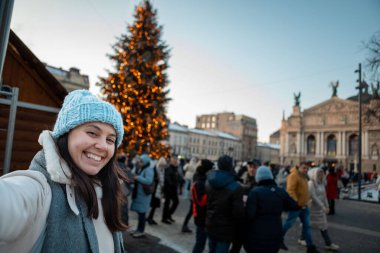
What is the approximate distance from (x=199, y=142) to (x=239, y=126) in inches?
842

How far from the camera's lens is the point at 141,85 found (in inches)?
550

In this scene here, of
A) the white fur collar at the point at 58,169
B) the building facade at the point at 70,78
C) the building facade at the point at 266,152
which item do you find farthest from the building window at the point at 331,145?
the white fur collar at the point at 58,169

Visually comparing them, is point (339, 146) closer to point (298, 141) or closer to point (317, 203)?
point (298, 141)

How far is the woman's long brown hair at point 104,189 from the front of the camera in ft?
4.34

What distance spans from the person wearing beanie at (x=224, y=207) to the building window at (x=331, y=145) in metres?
74.0

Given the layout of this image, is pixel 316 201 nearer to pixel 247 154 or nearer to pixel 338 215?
pixel 338 215

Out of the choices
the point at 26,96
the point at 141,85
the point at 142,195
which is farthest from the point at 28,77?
the point at 141,85

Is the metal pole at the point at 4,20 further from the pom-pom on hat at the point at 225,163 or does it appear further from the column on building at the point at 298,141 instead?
the column on building at the point at 298,141

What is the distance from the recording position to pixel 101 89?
14.2 m

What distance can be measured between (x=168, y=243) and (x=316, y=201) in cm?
354

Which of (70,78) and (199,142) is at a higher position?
(70,78)

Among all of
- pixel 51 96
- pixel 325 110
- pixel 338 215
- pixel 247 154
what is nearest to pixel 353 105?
pixel 325 110

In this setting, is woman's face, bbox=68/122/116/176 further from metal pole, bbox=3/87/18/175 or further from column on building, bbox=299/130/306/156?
column on building, bbox=299/130/306/156

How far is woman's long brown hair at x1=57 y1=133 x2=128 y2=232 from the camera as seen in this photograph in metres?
1.32
